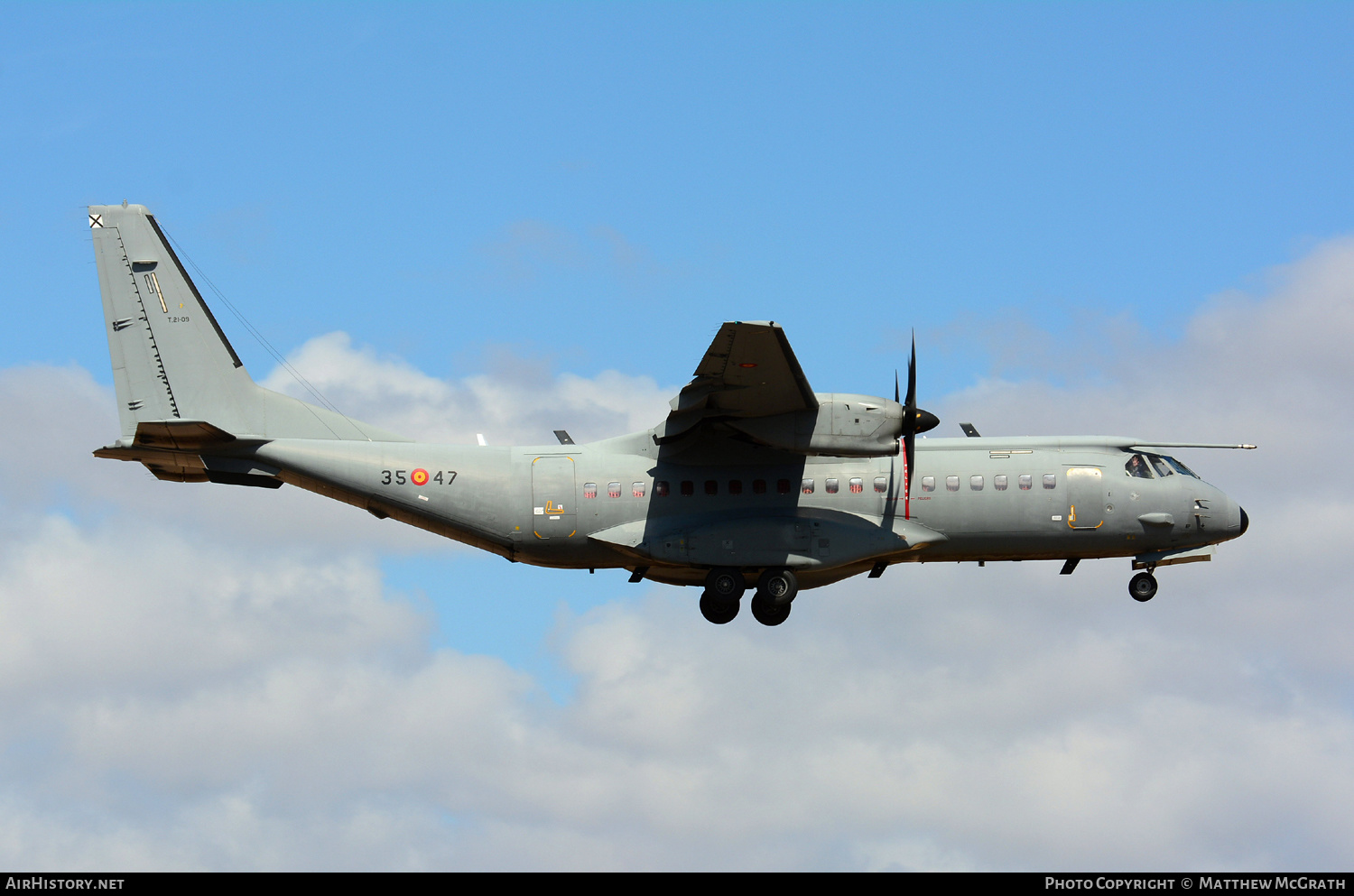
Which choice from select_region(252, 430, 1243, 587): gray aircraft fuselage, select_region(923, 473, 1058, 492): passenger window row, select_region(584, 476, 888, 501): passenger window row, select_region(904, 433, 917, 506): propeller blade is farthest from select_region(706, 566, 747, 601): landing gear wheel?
select_region(923, 473, 1058, 492): passenger window row

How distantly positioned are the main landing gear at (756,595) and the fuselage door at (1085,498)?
5.85 meters

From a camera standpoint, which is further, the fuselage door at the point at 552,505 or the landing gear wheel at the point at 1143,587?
the landing gear wheel at the point at 1143,587

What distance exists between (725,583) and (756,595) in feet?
2.19

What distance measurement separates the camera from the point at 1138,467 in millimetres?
31047

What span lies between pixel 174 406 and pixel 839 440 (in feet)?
45.6

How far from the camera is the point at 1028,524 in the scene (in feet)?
99.6

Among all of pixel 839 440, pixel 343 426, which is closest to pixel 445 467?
pixel 343 426

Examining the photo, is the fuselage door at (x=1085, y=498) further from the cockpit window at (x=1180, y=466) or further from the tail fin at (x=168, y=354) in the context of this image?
the tail fin at (x=168, y=354)

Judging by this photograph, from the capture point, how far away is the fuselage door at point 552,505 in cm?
3031

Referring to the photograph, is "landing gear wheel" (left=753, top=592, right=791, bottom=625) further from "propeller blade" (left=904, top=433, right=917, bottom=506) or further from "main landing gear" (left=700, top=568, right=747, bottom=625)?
"propeller blade" (left=904, top=433, right=917, bottom=506)

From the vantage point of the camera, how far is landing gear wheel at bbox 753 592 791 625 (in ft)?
98.7

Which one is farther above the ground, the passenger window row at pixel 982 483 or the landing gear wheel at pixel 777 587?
the passenger window row at pixel 982 483

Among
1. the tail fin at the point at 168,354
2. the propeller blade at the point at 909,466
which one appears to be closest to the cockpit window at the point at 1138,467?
the propeller blade at the point at 909,466
